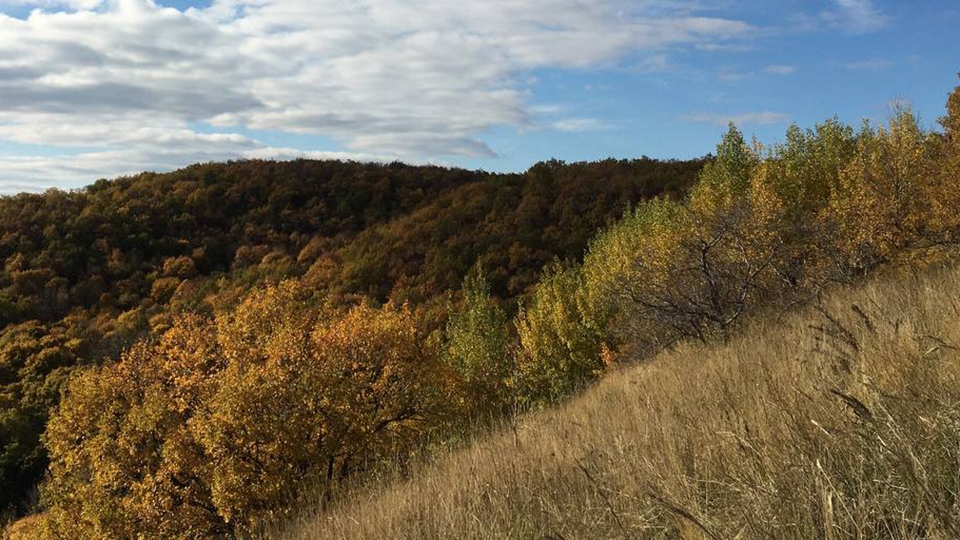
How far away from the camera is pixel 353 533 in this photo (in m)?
4.15

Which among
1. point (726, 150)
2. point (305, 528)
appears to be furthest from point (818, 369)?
point (726, 150)

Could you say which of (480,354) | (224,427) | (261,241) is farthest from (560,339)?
(261,241)

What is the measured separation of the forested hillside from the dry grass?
137ft

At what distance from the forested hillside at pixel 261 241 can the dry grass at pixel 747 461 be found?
41654 millimetres

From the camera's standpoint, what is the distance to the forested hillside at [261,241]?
Answer: 173 feet

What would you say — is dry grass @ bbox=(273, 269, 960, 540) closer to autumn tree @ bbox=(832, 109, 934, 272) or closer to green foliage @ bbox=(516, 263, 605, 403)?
autumn tree @ bbox=(832, 109, 934, 272)

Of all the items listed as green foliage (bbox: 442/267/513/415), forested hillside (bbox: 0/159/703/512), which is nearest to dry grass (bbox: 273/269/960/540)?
green foliage (bbox: 442/267/513/415)

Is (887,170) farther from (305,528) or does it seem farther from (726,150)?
(305,528)

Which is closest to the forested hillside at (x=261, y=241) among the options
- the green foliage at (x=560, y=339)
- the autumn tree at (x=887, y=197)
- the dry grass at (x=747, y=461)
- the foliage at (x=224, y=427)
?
the green foliage at (x=560, y=339)

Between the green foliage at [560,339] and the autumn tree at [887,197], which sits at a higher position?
the autumn tree at [887,197]

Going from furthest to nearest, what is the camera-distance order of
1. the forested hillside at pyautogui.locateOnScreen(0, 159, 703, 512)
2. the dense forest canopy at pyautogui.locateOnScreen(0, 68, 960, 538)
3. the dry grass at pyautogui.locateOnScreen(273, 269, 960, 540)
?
the forested hillside at pyautogui.locateOnScreen(0, 159, 703, 512) < the dense forest canopy at pyautogui.locateOnScreen(0, 68, 960, 538) < the dry grass at pyautogui.locateOnScreen(273, 269, 960, 540)

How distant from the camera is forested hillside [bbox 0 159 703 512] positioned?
52.9 metres

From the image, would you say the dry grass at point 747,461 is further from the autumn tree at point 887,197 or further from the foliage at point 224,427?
the autumn tree at point 887,197

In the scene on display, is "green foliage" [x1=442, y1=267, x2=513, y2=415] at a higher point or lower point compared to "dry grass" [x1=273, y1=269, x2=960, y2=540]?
lower
